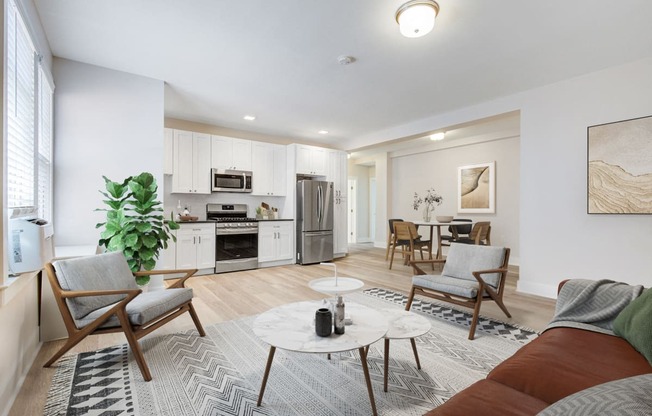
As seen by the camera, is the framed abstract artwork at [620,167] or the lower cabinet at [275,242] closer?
the framed abstract artwork at [620,167]

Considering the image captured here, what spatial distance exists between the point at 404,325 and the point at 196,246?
404 cm

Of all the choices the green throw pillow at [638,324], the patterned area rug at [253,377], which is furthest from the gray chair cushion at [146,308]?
the green throw pillow at [638,324]

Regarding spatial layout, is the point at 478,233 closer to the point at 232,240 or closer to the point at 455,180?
the point at 455,180

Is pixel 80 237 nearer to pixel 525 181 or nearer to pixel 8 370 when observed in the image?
pixel 8 370

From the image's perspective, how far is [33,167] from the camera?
2486 millimetres

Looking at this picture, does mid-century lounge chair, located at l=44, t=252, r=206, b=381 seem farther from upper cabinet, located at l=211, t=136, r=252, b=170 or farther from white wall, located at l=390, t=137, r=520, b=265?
white wall, located at l=390, t=137, r=520, b=265

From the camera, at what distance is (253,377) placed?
6.64ft

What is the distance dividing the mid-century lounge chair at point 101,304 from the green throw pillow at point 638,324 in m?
2.73

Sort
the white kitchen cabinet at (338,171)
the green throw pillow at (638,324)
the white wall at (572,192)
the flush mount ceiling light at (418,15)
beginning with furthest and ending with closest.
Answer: the white kitchen cabinet at (338,171), the white wall at (572,192), the flush mount ceiling light at (418,15), the green throw pillow at (638,324)

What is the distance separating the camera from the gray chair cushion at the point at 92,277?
83.6 inches

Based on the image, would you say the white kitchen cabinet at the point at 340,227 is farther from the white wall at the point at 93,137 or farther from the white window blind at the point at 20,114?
the white window blind at the point at 20,114

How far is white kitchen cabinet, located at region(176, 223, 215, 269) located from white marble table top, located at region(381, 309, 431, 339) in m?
3.77

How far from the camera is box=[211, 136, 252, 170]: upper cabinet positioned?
5527 mm

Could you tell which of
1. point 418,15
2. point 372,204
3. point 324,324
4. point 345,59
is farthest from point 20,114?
point 372,204
